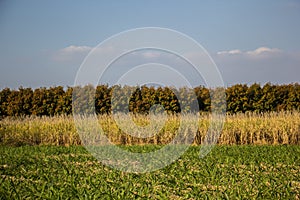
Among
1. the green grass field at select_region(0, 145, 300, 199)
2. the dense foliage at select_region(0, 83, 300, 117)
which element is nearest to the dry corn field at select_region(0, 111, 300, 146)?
the green grass field at select_region(0, 145, 300, 199)

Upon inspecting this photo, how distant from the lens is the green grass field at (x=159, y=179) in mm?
6961

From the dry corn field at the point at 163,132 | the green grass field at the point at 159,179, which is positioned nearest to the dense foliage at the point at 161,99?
the dry corn field at the point at 163,132

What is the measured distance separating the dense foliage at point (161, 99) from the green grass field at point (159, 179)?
1433cm

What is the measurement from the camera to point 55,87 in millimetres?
28312

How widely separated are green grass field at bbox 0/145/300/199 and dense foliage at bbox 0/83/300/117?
1433cm

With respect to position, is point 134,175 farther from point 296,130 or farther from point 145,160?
point 296,130

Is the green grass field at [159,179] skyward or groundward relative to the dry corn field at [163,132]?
groundward

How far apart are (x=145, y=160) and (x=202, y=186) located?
12.4ft

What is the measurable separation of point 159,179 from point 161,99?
18169 mm

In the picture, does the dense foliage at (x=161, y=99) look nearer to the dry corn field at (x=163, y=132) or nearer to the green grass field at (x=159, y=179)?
the dry corn field at (x=163, y=132)

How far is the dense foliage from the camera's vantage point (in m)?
26.3

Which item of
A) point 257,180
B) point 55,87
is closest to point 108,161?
point 257,180

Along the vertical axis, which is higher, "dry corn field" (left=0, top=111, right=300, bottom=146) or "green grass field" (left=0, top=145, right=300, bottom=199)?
"dry corn field" (left=0, top=111, right=300, bottom=146)

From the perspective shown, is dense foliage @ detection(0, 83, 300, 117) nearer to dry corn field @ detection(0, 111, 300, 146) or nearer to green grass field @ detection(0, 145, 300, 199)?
dry corn field @ detection(0, 111, 300, 146)
